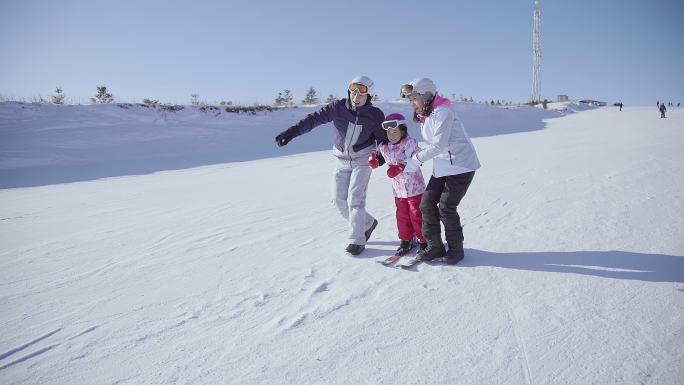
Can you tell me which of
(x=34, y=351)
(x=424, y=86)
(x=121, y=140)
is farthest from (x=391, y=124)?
(x=121, y=140)

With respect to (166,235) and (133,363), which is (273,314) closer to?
(133,363)

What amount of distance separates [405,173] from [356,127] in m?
0.72

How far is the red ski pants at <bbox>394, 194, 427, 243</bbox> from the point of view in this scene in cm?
365

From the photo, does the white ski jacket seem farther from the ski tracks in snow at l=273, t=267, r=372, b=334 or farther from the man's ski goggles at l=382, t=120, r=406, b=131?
the ski tracks in snow at l=273, t=267, r=372, b=334

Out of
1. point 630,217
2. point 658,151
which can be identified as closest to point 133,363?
point 630,217

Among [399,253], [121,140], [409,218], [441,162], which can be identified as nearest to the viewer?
[441,162]

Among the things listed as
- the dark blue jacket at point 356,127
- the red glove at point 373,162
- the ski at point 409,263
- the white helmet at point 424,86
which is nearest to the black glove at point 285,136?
the dark blue jacket at point 356,127

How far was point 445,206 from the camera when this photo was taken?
3320 mm

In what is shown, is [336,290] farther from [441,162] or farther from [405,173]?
[441,162]

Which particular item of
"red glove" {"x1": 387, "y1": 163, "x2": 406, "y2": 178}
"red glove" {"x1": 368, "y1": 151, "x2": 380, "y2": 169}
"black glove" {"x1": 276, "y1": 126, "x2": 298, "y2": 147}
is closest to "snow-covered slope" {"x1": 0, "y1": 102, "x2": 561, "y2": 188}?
"black glove" {"x1": 276, "y1": 126, "x2": 298, "y2": 147}

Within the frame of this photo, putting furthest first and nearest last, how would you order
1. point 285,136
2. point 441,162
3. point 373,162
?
point 285,136
point 373,162
point 441,162

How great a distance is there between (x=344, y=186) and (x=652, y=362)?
284 centimetres

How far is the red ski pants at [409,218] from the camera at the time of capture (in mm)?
3646

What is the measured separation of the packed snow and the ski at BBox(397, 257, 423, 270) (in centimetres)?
11
